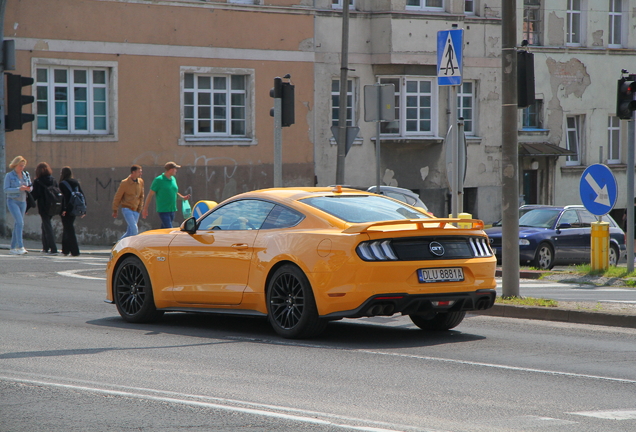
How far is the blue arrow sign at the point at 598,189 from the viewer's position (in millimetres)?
16734

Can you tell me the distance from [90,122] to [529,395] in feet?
67.1

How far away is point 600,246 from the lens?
706 inches

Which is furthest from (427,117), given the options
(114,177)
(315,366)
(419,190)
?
(315,366)

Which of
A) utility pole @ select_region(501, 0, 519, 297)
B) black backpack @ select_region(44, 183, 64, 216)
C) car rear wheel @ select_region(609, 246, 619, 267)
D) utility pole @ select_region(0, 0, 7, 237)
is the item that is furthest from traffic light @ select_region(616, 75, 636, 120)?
utility pole @ select_region(0, 0, 7, 237)

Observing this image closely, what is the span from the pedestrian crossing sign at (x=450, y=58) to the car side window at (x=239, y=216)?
414 cm

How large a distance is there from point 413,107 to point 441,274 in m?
22.3

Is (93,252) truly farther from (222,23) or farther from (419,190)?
(419,190)

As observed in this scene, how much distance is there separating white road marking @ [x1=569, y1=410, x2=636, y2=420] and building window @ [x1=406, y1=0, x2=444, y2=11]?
25.3 m

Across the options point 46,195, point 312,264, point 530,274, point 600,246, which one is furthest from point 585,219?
point 312,264

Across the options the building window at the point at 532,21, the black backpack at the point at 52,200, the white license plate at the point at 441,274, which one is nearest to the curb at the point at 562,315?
the white license plate at the point at 441,274

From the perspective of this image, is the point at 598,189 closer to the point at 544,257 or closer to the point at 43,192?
the point at 544,257

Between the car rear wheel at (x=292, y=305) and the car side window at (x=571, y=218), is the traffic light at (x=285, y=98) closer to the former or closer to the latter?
the car rear wheel at (x=292, y=305)

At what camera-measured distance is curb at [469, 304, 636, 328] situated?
36.3ft

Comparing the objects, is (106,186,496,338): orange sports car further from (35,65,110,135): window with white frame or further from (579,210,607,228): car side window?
(35,65,110,135): window with white frame
